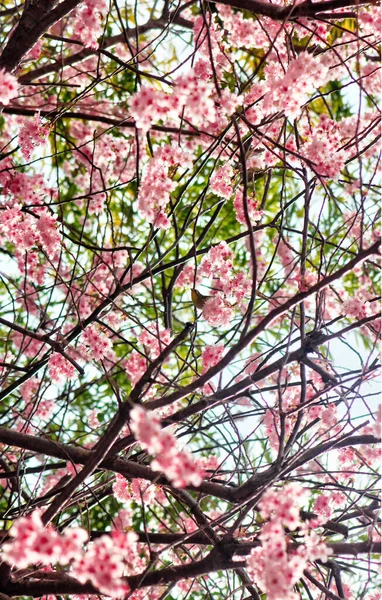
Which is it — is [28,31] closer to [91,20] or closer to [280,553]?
[91,20]

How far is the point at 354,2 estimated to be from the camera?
3.79 ft

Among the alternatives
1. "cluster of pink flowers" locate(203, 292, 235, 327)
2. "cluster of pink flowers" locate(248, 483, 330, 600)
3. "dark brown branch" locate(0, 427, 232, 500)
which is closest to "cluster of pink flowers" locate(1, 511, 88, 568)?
"cluster of pink flowers" locate(248, 483, 330, 600)

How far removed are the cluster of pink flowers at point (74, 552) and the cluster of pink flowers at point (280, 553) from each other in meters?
0.21

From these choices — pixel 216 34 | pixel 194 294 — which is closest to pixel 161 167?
pixel 194 294

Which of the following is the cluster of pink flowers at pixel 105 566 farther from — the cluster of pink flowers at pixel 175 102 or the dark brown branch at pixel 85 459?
the cluster of pink flowers at pixel 175 102

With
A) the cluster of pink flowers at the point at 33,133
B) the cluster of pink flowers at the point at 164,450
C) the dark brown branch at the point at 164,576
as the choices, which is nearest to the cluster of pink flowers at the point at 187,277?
the cluster of pink flowers at the point at 33,133

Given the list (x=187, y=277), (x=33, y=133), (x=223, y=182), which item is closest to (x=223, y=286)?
(x=223, y=182)

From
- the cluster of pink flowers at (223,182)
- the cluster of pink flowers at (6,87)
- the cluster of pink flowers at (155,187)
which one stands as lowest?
the cluster of pink flowers at (155,187)

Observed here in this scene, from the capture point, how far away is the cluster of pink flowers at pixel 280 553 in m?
0.95

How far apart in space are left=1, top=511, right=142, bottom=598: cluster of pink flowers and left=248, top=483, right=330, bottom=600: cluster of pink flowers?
0.21 meters

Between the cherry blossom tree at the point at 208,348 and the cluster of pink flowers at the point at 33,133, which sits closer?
the cherry blossom tree at the point at 208,348

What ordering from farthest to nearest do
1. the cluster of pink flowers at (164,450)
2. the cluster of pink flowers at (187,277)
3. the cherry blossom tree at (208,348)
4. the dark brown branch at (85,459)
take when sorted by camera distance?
the cluster of pink flowers at (187,277), the dark brown branch at (85,459), the cherry blossom tree at (208,348), the cluster of pink flowers at (164,450)

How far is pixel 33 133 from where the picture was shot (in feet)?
5.33

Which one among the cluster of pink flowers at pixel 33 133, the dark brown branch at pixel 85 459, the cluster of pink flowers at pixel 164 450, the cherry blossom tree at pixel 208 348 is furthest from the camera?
the cluster of pink flowers at pixel 33 133
